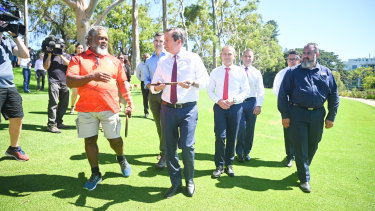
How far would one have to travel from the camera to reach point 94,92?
10.4ft

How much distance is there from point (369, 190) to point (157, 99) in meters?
3.96

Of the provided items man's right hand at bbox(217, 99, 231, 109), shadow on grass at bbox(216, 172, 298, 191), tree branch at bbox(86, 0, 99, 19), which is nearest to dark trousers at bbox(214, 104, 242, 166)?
man's right hand at bbox(217, 99, 231, 109)

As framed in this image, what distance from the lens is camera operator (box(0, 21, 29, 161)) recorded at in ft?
12.3

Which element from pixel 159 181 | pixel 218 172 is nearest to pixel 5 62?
pixel 159 181

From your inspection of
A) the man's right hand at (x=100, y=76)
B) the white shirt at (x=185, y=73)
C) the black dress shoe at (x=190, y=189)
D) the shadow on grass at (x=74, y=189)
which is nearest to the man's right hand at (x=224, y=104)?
the white shirt at (x=185, y=73)

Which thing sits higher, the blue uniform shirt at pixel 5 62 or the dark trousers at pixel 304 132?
the blue uniform shirt at pixel 5 62

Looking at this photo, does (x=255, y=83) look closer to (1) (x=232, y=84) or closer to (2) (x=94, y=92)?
(1) (x=232, y=84)

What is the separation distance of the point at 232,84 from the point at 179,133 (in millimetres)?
1423

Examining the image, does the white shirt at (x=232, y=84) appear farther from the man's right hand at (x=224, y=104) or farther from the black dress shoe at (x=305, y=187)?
the black dress shoe at (x=305, y=187)

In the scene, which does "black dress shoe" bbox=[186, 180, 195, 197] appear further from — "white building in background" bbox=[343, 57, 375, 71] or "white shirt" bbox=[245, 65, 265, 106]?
"white building in background" bbox=[343, 57, 375, 71]

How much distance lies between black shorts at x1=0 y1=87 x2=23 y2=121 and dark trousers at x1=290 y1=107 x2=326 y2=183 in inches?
195

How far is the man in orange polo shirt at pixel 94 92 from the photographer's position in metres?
3.13

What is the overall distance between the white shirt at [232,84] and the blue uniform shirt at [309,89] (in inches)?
26.7

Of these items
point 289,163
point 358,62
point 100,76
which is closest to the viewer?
point 100,76
